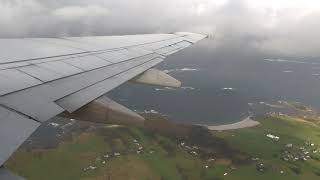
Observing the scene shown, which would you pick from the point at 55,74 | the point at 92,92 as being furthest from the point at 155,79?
the point at 92,92

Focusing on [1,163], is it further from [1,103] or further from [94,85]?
[94,85]

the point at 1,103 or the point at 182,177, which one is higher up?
the point at 1,103

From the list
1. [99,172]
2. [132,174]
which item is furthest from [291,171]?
[99,172]

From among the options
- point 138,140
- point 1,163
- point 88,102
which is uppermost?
point 1,163

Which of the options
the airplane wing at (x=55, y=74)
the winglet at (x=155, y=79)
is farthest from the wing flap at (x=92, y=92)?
the winglet at (x=155, y=79)

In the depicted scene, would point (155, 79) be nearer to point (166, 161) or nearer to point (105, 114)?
point (105, 114)

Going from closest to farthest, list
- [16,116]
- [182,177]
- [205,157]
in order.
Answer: [16,116] < [182,177] < [205,157]
